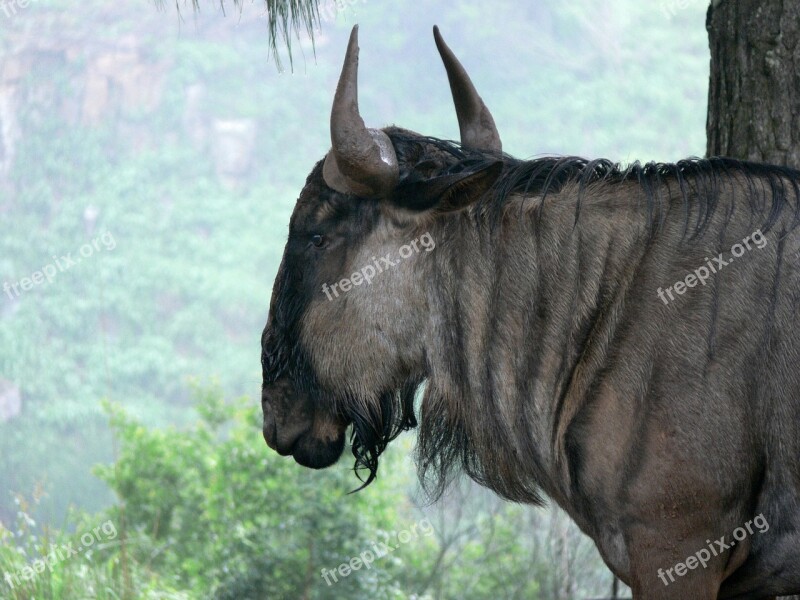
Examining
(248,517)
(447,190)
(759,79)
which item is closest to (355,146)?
(447,190)

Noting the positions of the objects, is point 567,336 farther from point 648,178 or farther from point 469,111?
point 469,111

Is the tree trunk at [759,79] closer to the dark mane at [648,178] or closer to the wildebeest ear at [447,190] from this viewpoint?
the dark mane at [648,178]

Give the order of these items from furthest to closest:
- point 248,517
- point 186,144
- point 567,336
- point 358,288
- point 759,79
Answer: point 186,144 < point 248,517 < point 759,79 < point 358,288 < point 567,336

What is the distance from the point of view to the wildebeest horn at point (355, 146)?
328 centimetres

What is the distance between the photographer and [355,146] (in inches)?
131

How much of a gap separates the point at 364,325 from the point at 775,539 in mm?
1586

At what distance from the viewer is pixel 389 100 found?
40.2 m

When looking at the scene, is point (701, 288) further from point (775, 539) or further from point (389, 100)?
point (389, 100)

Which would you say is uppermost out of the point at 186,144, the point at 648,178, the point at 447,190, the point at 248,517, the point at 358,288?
the point at 648,178

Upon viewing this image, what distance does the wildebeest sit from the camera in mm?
2957

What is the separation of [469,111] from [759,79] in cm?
141

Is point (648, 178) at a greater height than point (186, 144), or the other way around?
point (648, 178)

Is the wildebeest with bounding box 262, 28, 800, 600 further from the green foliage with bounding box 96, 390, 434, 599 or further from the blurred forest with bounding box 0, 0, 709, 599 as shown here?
the blurred forest with bounding box 0, 0, 709, 599

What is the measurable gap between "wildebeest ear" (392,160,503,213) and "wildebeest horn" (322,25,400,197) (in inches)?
2.7
